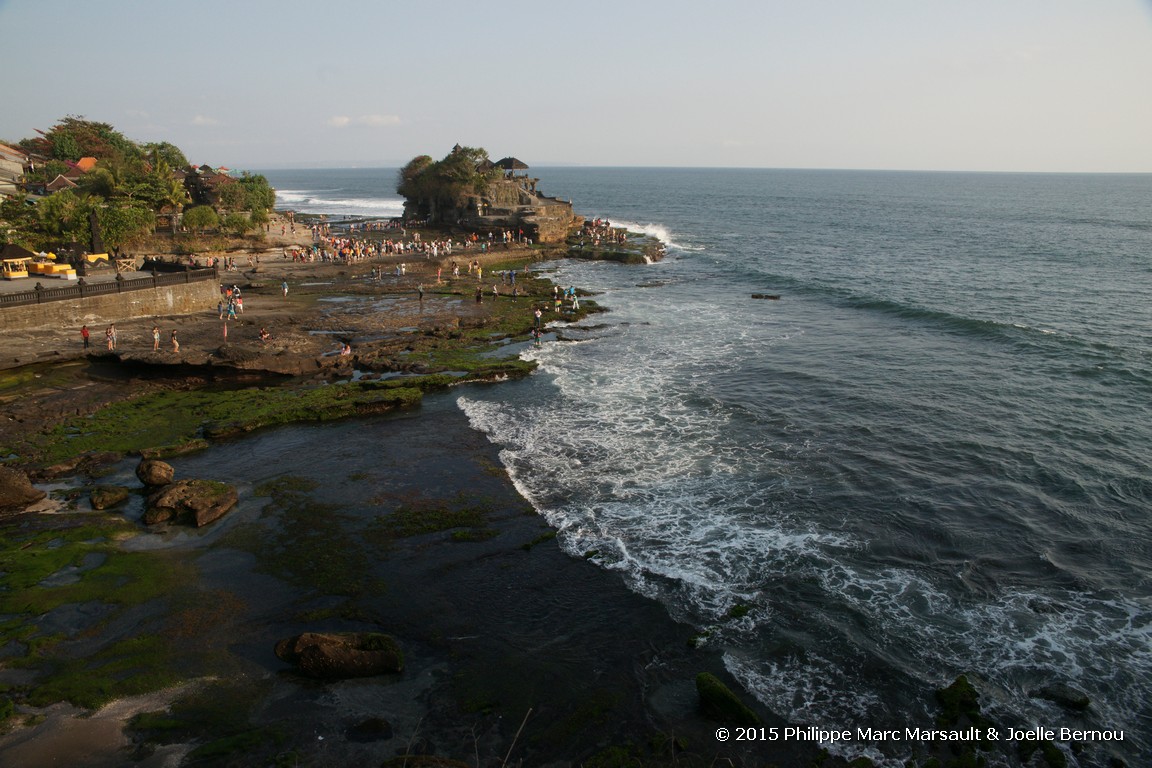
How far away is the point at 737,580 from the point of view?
15.2 meters

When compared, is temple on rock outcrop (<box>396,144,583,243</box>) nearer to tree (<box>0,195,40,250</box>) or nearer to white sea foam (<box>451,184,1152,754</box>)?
tree (<box>0,195,40,250</box>)

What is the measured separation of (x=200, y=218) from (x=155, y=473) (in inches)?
1654

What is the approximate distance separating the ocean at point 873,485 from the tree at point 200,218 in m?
33.6

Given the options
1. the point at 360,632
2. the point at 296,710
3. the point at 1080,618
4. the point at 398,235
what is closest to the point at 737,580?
the point at 1080,618

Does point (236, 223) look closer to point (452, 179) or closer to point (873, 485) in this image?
point (452, 179)

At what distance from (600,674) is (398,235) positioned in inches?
2570

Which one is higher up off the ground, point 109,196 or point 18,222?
point 109,196

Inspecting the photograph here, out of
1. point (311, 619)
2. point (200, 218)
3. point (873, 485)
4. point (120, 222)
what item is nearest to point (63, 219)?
point (120, 222)

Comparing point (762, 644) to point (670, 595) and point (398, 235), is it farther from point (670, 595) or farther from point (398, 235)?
point (398, 235)

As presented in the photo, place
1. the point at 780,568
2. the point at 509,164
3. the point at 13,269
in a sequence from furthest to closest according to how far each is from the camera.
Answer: the point at 509,164, the point at 13,269, the point at 780,568

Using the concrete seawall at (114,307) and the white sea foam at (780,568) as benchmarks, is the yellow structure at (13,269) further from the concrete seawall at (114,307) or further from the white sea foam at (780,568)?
the white sea foam at (780,568)

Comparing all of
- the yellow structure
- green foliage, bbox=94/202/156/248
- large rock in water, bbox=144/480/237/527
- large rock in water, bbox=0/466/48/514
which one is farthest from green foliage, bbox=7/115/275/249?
large rock in water, bbox=144/480/237/527

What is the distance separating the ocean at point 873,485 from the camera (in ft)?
41.5

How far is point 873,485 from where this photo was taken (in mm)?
19703
